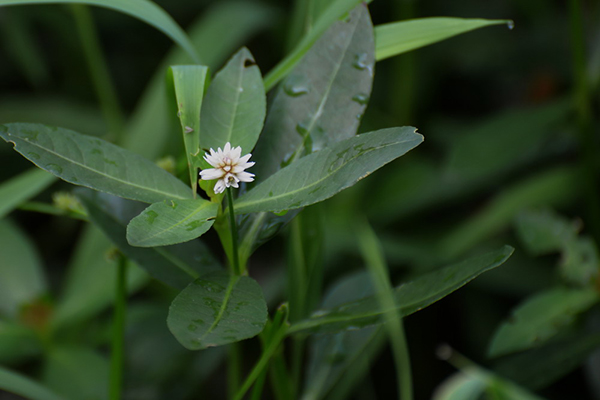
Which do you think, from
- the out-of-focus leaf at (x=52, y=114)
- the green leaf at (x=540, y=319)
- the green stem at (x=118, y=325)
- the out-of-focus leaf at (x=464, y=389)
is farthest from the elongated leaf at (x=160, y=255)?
the out-of-focus leaf at (x=52, y=114)

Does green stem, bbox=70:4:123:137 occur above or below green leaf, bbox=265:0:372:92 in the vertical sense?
above

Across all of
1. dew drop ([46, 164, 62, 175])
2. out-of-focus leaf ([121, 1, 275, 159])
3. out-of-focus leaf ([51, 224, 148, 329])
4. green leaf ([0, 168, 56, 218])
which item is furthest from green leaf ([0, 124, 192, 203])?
out-of-focus leaf ([121, 1, 275, 159])

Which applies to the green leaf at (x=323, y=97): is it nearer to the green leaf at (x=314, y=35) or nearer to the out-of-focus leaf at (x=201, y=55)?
the green leaf at (x=314, y=35)

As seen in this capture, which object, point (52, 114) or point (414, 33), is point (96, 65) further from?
point (414, 33)

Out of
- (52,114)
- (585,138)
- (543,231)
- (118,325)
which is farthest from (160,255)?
(52,114)

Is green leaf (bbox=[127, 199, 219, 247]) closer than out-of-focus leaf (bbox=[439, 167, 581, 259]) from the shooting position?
Yes

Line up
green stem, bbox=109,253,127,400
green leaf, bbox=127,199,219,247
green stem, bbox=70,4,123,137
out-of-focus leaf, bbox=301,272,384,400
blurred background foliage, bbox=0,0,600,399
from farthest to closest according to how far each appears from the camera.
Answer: green stem, bbox=70,4,123,137, blurred background foliage, bbox=0,0,600,399, out-of-focus leaf, bbox=301,272,384,400, green stem, bbox=109,253,127,400, green leaf, bbox=127,199,219,247

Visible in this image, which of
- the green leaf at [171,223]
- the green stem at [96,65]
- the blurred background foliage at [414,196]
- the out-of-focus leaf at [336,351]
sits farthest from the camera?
the green stem at [96,65]

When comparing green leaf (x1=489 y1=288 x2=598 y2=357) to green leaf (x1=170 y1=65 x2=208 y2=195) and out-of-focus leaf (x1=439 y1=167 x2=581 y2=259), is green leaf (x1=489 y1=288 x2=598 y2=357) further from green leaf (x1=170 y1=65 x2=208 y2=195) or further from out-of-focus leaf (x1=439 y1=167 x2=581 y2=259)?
green leaf (x1=170 y1=65 x2=208 y2=195)
